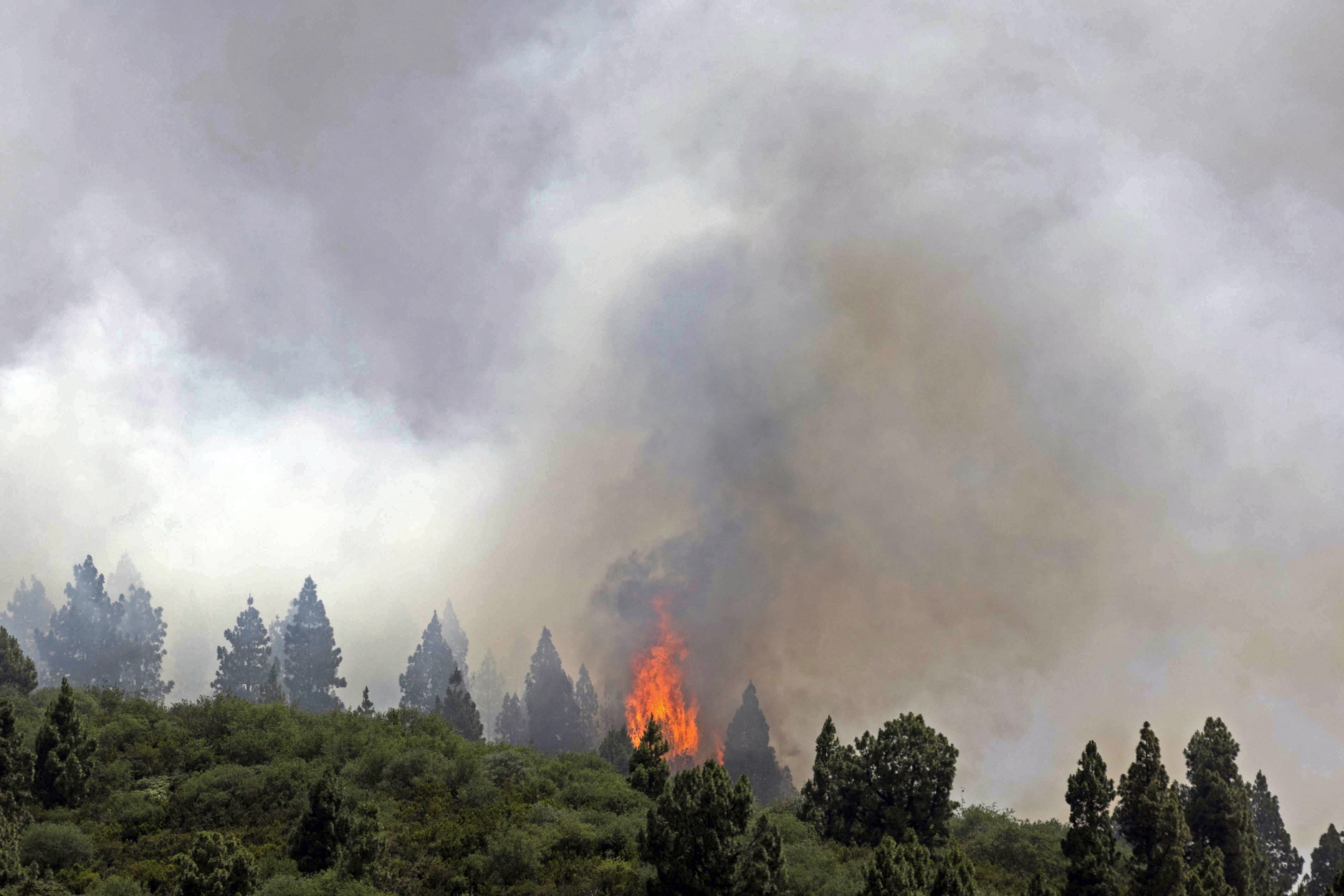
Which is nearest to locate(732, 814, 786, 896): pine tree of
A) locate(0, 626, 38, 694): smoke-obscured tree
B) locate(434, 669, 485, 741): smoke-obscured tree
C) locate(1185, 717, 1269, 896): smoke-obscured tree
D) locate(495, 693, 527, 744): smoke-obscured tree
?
locate(1185, 717, 1269, 896): smoke-obscured tree

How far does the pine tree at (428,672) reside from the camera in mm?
172750

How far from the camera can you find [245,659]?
16300 centimetres

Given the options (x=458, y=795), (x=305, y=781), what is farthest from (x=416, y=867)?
(x=305, y=781)

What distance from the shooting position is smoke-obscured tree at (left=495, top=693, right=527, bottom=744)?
176 meters

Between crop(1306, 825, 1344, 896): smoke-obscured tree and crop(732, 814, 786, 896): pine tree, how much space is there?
6551 cm

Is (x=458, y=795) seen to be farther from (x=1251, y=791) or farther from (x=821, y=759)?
(x=1251, y=791)

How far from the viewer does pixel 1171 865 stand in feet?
179

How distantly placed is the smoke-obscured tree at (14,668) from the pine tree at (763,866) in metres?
79.9

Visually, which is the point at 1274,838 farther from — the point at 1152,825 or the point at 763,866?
the point at 763,866

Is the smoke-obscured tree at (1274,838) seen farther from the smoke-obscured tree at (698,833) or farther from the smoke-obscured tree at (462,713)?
the smoke-obscured tree at (462,713)

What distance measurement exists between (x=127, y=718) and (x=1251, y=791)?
10866cm

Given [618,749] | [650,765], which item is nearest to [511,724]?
[618,749]

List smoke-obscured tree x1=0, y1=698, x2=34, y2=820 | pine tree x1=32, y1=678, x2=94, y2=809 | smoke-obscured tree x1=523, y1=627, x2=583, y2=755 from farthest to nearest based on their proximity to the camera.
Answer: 1. smoke-obscured tree x1=523, y1=627, x2=583, y2=755
2. pine tree x1=32, y1=678, x2=94, y2=809
3. smoke-obscured tree x1=0, y1=698, x2=34, y2=820

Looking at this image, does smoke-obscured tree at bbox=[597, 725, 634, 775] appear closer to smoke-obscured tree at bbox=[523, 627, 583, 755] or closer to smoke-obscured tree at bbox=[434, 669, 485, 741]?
smoke-obscured tree at bbox=[434, 669, 485, 741]
